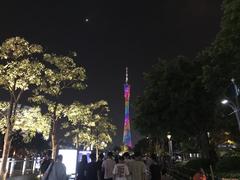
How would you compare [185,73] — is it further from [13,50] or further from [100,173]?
[100,173]

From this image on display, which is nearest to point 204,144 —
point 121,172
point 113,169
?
point 113,169

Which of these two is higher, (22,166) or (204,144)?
(204,144)

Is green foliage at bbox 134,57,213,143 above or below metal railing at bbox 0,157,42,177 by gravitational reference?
above

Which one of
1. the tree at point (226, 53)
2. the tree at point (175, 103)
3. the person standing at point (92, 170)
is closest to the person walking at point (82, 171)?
the person standing at point (92, 170)

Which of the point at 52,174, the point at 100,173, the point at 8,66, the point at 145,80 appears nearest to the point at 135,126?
the point at 145,80

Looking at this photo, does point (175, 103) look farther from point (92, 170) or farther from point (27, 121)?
point (92, 170)

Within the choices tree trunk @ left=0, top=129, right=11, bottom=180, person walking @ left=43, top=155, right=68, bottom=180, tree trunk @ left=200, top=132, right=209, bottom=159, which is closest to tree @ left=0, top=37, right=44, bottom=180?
Result: tree trunk @ left=0, top=129, right=11, bottom=180

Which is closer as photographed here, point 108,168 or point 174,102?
point 108,168

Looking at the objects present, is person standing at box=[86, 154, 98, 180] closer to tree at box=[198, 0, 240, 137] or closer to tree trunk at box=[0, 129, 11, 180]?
tree trunk at box=[0, 129, 11, 180]

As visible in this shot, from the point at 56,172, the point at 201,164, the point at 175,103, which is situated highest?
the point at 175,103

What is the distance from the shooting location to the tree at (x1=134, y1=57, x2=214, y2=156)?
22.8 m

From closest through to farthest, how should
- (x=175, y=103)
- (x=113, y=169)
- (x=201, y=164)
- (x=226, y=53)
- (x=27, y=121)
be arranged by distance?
(x=113, y=169) < (x=226, y=53) < (x=27, y=121) < (x=201, y=164) < (x=175, y=103)

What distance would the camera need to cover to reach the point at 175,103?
23.5 m

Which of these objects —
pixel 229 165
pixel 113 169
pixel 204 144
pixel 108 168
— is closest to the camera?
pixel 113 169
